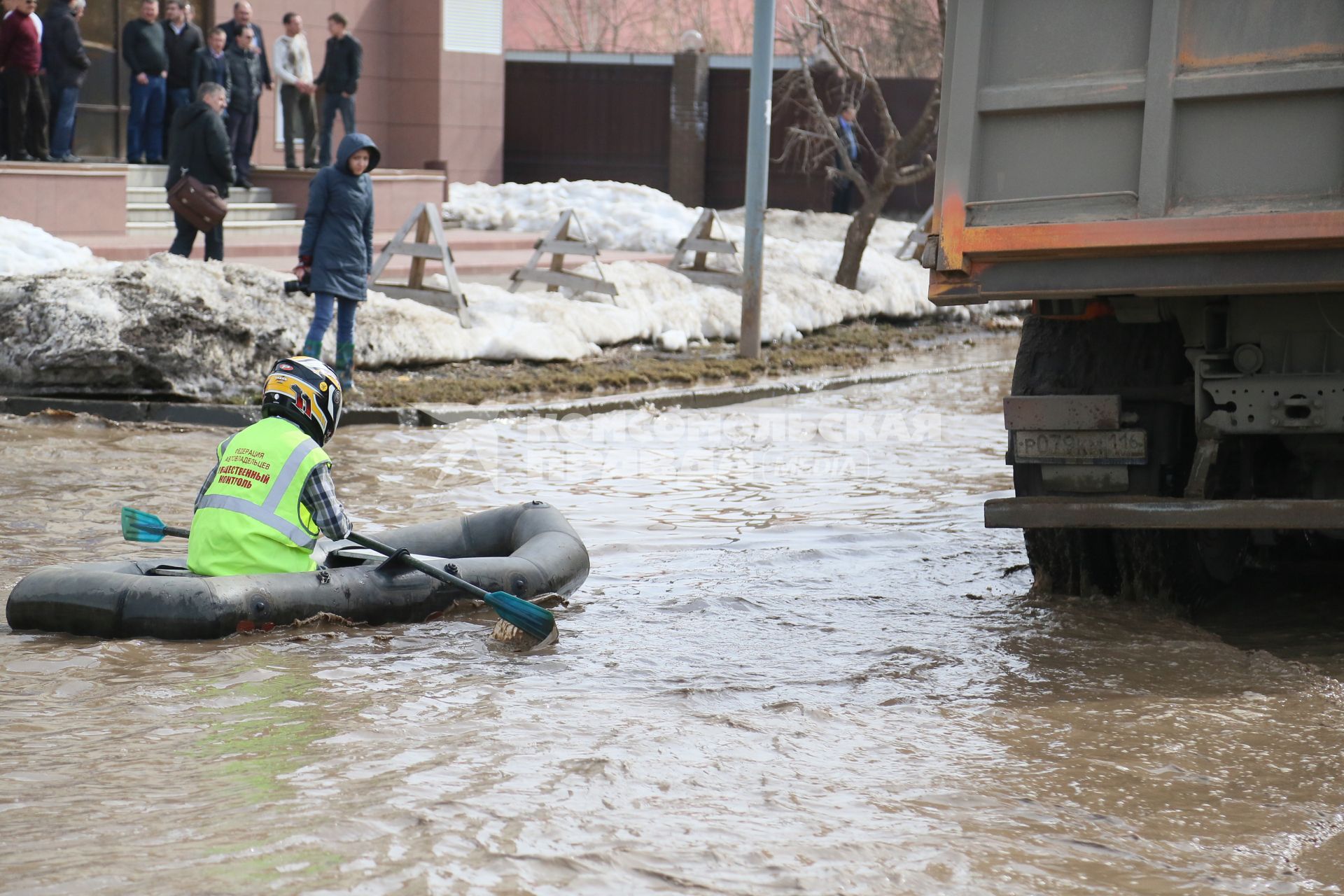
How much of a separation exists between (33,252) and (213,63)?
502 centimetres

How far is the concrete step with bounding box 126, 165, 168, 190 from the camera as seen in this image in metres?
18.0

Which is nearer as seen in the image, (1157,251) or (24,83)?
(1157,251)

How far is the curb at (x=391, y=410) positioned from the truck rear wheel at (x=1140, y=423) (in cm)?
542

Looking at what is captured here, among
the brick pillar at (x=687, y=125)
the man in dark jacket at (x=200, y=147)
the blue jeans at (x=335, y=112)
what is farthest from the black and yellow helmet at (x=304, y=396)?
the brick pillar at (x=687, y=125)

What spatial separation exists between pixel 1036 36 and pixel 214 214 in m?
8.80

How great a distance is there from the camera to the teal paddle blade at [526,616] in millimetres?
5570

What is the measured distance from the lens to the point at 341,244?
11.1 metres

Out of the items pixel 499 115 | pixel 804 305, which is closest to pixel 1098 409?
pixel 804 305

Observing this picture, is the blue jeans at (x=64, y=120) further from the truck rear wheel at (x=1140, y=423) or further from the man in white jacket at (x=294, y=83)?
the truck rear wheel at (x=1140, y=423)

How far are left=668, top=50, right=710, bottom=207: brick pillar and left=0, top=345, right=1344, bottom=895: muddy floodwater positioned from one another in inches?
826

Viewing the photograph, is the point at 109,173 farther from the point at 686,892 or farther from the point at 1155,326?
the point at 686,892

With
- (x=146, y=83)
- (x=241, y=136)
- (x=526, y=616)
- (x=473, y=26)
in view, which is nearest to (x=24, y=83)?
(x=146, y=83)

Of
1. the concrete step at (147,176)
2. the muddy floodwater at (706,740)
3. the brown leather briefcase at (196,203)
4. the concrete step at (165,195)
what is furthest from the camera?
the concrete step at (147,176)

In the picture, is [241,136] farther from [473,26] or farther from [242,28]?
[473,26]
